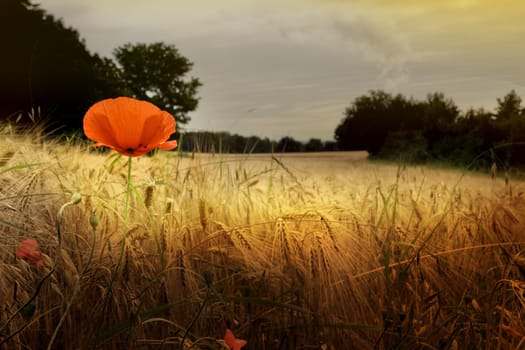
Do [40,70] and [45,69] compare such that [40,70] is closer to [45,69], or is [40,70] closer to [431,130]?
[45,69]

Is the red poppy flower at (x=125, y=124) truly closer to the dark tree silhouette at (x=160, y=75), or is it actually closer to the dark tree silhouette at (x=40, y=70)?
the dark tree silhouette at (x=40, y=70)

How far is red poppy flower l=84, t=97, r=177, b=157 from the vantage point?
1.40 m

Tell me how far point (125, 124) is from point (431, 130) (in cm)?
1307

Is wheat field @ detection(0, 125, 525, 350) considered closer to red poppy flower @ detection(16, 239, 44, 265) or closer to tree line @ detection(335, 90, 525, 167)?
red poppy flower @ detection(16, 239, 44, 265)

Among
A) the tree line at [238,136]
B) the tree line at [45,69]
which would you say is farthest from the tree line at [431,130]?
the tree line at [45,69]

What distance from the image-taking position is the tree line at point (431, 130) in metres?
11.2

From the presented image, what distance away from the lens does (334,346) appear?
6.12ft

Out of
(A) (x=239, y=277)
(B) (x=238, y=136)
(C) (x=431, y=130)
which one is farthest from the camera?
(C) (x=431, y=130)

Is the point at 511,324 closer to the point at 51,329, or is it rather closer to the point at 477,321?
the point at 477,321

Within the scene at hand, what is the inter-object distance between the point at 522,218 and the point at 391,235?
2.62 feet

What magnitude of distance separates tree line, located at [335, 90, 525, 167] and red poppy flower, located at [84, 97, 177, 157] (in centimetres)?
866

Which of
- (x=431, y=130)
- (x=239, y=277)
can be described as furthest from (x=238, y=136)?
(x=239, y=277)

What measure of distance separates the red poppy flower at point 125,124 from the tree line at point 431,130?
341 inches

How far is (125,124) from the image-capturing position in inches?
55.7
